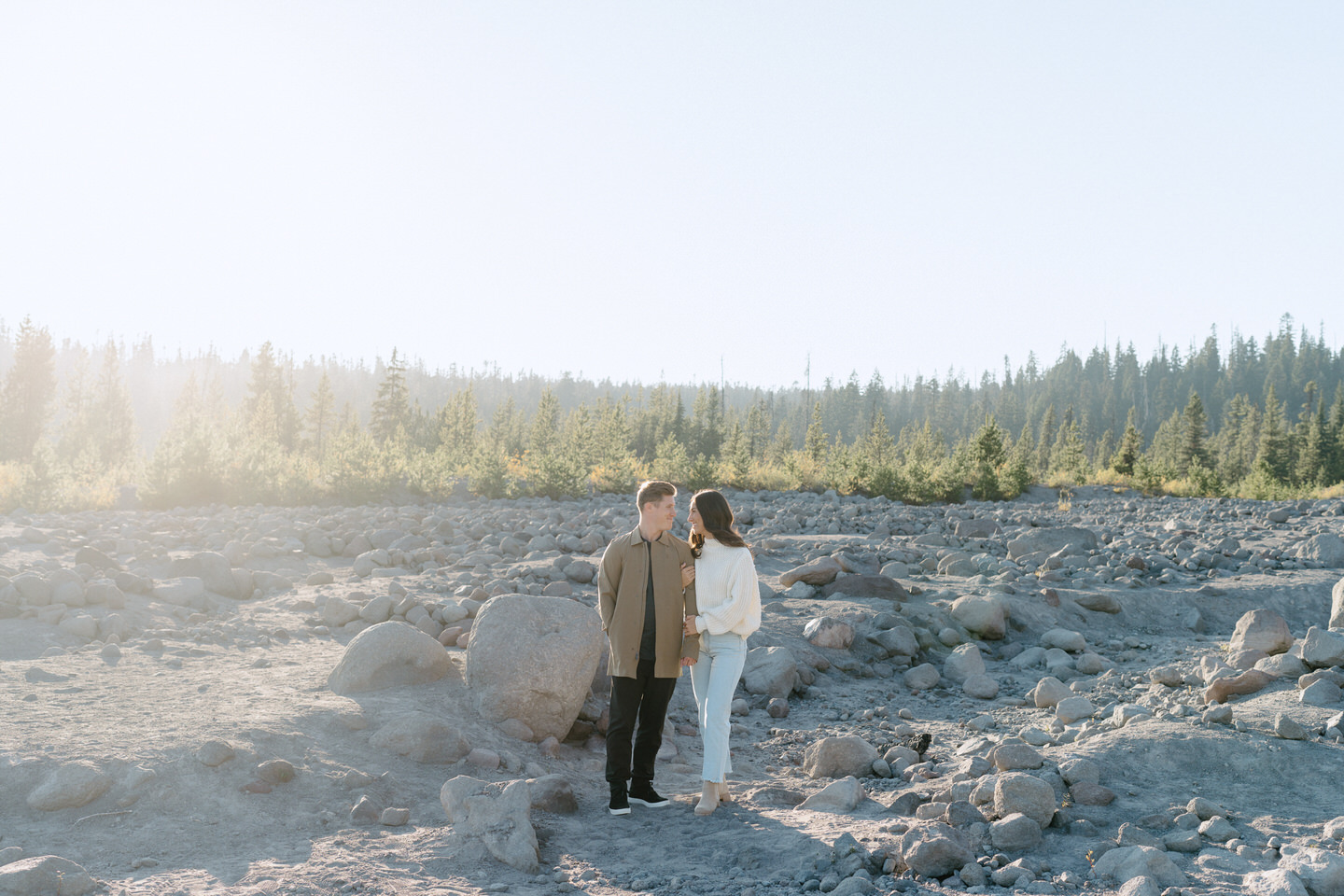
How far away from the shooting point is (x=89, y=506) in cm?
1497

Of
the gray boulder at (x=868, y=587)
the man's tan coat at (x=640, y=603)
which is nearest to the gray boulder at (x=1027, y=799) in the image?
the man's tan coat at (x=640, y=603)

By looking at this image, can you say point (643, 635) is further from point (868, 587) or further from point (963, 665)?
point (868, 587)

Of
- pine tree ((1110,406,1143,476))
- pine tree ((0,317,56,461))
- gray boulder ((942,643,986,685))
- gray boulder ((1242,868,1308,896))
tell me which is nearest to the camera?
gray boulder ((1242,868,1308,896))

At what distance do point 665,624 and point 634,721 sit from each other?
1.86 feet

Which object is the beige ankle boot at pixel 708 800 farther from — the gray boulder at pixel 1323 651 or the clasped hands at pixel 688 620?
the gray boulder at pixel 1323 651

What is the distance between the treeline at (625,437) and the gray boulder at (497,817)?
14171 millimetres

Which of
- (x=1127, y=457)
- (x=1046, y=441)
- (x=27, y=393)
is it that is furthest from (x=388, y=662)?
(x=1046, y=441)

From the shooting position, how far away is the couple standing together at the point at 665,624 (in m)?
4.25

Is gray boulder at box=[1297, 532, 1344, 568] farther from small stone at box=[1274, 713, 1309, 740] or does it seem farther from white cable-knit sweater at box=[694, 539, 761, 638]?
white cable-knit sweater at box=[694, 539, 761, 638]

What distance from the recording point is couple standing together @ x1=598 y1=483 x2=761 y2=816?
13.9 ft

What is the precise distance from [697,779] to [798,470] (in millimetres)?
20553

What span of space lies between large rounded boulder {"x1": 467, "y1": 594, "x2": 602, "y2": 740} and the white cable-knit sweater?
144cm

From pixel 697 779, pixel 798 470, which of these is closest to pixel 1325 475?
pixel 798 470

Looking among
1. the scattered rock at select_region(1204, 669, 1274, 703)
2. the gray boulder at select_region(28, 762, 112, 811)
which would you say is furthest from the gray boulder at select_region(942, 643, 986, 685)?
the gray boulder at select_region(28, 762, 112, 811)
